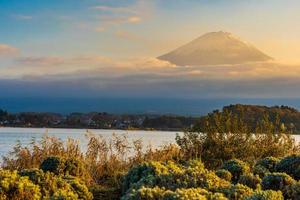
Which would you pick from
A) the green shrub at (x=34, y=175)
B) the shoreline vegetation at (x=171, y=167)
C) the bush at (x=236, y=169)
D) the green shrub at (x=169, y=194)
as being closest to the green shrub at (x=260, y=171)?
the shoreline vegetation at (x=171, y=167)

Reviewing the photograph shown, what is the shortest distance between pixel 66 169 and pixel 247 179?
190 inches

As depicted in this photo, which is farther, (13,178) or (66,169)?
(66,169)

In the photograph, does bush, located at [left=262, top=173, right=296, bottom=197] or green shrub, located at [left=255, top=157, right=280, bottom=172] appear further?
green shrub, located at [left=255, top=157, right=280, bottom=172]

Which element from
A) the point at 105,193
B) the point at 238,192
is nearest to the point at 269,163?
the point at 105,193

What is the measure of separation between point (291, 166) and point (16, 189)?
6.78 meters

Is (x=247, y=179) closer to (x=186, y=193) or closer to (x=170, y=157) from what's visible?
(x=186, y=193)

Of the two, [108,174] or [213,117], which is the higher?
[213,117]

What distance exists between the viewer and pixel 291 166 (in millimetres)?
14664

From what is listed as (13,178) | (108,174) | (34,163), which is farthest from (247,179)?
(34,163)

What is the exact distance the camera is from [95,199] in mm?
13555

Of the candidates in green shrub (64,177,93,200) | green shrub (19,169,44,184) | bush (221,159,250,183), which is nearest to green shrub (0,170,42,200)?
green shrub (19,169,44,184)

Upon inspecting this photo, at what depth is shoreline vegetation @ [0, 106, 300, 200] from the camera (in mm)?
10281

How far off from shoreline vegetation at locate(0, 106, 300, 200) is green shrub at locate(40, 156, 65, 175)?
0.08 ft

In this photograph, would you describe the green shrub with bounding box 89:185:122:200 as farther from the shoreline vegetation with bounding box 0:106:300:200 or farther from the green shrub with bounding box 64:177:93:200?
the green shrub with bounding box 64:177:93:200
